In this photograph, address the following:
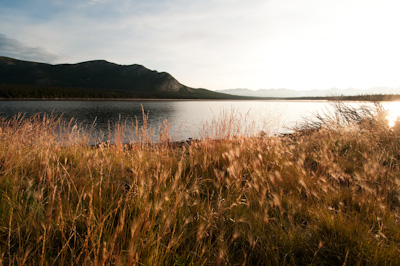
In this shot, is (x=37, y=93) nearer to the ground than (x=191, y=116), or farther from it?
farther from it

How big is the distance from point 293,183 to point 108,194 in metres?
2.67

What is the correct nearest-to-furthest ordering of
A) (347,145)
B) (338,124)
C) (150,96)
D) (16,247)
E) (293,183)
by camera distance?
(16,247)
(293,183)
(347,145)
(338,124)
(150,96)

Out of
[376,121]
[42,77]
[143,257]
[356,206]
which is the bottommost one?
[356,206]

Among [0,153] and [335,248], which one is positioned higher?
[0,153]

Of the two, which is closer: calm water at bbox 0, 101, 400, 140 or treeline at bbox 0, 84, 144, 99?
calm water at bbox 0, 101, 400, 140

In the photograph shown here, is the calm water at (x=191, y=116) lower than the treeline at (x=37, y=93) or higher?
lower

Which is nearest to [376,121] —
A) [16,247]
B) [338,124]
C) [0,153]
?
[338,124]

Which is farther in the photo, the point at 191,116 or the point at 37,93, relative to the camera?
the point at 37,93

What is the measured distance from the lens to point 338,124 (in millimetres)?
7867

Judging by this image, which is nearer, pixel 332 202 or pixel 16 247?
pixel 16 247

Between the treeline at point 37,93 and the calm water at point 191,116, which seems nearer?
the calm water at point 191,116

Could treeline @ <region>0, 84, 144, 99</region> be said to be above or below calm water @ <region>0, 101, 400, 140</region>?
above

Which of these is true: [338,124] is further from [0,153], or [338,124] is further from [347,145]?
[0,153]

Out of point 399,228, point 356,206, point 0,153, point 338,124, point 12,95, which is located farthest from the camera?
point 12,95
